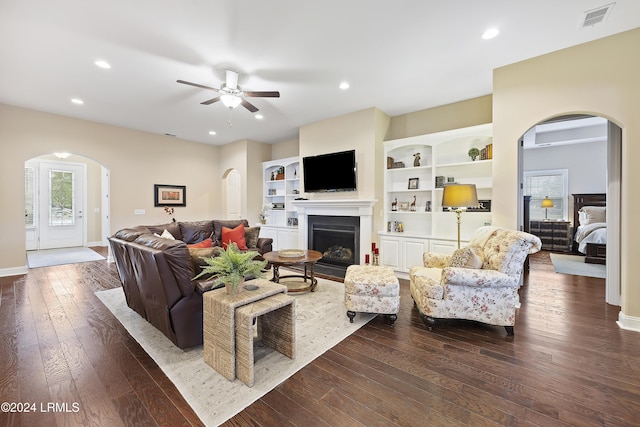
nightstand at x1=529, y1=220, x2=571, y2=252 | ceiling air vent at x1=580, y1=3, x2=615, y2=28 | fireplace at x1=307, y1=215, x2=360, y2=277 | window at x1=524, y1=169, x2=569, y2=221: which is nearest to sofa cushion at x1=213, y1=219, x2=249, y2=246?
fireplace at x1=307, y1=215, x2=360, y2=277

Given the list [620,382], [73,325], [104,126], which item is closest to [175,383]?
[73,325]

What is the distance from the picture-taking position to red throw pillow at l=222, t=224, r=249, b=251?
484 cm

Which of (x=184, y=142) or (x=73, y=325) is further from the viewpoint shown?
(x=184, y=142)

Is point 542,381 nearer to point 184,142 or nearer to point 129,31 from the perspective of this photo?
point 129,31

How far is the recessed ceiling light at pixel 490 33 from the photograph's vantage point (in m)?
2.70

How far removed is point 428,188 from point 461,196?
1299mm

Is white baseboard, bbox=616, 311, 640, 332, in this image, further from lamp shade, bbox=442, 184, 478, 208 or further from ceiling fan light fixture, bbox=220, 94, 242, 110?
ceiling fan light fixture, bbox=220, 94, 242, 110

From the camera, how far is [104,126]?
5.73 meters

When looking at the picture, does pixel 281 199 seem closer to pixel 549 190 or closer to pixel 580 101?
pixel 580 101

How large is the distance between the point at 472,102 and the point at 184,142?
268 inches

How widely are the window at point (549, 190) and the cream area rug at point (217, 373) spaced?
760 cm

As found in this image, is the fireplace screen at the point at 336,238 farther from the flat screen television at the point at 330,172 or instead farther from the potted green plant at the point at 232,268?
the potted green plant at the point at 232,268

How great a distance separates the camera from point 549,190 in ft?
25.0

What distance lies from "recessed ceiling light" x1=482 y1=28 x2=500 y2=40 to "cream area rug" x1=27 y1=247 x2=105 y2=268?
8284 millimetres
